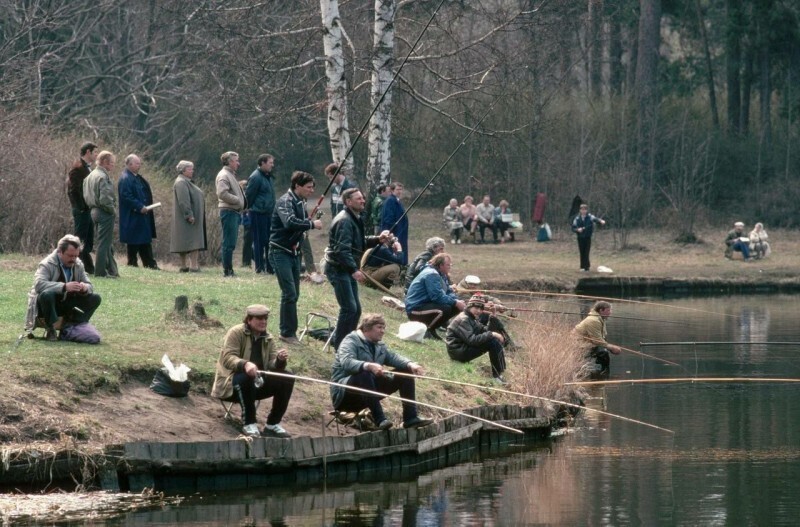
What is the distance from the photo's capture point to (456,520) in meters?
12.0

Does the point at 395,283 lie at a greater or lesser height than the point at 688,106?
lesser

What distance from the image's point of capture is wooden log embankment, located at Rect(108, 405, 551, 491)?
12086 millimetres

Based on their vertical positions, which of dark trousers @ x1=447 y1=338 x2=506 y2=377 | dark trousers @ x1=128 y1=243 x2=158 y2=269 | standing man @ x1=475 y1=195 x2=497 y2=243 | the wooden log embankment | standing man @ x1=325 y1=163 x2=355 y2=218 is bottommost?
the wooden log embankment

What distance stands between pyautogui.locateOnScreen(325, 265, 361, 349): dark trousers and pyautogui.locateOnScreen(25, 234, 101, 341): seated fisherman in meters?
2.36

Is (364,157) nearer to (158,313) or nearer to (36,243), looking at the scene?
(36,243)

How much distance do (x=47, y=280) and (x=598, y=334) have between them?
928 centimetres

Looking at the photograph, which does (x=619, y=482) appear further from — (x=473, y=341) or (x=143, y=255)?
(x=143, y=255)

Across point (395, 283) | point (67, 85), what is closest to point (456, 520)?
point (395, 283)

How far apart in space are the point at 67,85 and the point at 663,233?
A: 54.0 ft

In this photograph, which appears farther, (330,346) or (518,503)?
(330,346)

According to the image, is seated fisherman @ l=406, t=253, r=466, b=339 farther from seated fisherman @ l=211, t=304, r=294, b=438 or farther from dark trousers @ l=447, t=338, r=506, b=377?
seated fisherman @ l=211, t=304, r=294, b=438

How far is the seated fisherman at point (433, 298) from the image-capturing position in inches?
727

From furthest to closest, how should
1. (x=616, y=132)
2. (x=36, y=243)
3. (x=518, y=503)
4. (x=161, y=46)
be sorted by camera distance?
1. (x=616, y=132)
2. (x=161, y=46)
3. (x=36, y=243)
4. (x=518, y=503)

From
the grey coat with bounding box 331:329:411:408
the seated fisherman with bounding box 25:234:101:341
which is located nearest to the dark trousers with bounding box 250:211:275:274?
the seated fisherman with bounding box 25:234:101:341
